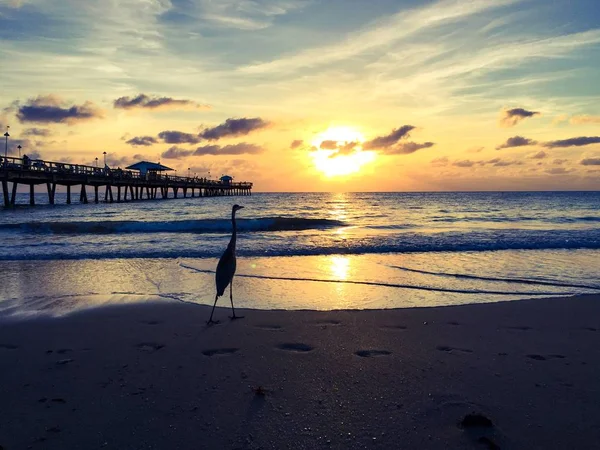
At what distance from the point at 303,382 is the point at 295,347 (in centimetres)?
97

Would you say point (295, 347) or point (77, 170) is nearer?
point (295, 347)

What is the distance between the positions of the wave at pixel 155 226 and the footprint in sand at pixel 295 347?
19.4 m

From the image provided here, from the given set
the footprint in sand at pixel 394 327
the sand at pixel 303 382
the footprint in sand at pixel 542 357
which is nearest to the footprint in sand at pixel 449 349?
the sand at pixel 303 382

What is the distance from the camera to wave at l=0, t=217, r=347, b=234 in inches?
886

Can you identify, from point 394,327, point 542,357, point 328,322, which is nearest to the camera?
point 542,357

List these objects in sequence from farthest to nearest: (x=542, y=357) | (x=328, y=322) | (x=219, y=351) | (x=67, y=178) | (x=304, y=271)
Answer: (x=67, y=178), (x=304, y=271), (x=328, y=322), (x=219, y=351), (x=542, y=357)

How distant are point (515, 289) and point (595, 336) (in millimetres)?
3023

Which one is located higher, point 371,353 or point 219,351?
point 371,353

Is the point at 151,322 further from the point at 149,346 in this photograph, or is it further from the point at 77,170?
the point at 77,170

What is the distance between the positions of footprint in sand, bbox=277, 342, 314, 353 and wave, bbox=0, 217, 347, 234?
63.7 ft

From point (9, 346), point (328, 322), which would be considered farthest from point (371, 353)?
point (9, 346)

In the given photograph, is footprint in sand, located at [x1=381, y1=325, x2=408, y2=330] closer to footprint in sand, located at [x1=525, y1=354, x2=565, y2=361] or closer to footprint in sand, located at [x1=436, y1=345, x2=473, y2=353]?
footprint in sand, located at [x1=436, y1=345, x2=473, y2=353]

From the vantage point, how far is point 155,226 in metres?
25.3

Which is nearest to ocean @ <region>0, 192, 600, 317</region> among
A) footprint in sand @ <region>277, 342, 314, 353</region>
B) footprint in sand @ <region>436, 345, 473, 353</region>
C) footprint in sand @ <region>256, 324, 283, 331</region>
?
footprint in sand @ <region>256, 324, 283, 331</region>
